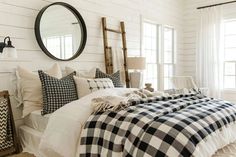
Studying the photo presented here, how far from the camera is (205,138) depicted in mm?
1569

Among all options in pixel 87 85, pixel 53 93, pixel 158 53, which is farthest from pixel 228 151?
pixel 158 53

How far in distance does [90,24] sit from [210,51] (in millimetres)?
2952

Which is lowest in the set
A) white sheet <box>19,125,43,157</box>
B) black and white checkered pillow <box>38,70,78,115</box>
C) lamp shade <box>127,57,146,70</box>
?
white sheet <box>19,125,43,157</box>

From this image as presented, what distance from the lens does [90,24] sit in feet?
11.4

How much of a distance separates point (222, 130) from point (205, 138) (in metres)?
0.34

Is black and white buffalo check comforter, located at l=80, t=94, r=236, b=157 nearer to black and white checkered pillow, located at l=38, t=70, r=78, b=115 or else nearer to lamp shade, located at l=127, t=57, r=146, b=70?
black and white checkered pillow, located at l=38, t=70, r=78, b=115

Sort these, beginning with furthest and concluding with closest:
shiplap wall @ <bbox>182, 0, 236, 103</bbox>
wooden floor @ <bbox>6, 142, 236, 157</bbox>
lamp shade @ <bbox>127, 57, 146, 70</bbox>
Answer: shiplap wall @ <bbox>182, 0, 236, 103</bbox>, lamp shade @ <bbox>127, 57, 146, 70</bbox>, wooden floor @ <bbox>6, 142, 236, 157</bbox>

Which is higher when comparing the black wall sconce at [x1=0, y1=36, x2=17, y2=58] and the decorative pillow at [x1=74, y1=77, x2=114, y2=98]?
the black wall sconce at [x1=0, y1=36, x2=17, y2=58]

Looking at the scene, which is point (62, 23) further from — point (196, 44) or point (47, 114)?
point (196, 44)

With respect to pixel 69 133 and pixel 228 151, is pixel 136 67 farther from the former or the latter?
pixel 228 151

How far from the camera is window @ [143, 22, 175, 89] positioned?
4.73 meters

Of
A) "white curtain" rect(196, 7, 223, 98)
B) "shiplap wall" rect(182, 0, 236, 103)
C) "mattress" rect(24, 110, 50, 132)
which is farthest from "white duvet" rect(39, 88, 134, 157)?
"shiplap wall" rect(182, 0, 236, 103)

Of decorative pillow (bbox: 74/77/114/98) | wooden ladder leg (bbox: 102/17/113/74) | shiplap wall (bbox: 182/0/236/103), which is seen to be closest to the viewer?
decorative pillow (bbox: 74/77/114/98)

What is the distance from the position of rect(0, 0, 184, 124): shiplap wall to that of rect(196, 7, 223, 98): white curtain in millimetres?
541
